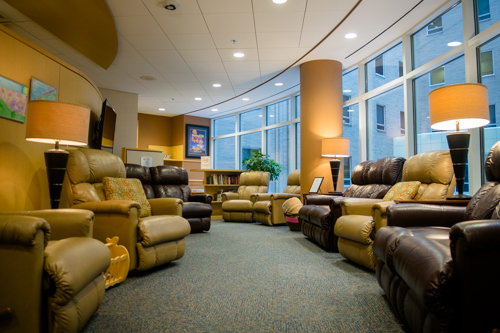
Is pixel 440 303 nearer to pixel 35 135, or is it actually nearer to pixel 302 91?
pixel 35 135

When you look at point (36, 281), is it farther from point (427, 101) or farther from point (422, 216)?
point (427, 101)

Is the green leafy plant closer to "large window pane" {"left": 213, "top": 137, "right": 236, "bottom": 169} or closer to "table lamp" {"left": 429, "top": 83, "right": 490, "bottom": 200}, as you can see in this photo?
→ "large window pane" {"left": 213, "top": 137, "right": 236, "bottom": 169}

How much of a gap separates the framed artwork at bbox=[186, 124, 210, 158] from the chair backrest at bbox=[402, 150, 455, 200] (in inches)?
336

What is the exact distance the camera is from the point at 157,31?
200 inches

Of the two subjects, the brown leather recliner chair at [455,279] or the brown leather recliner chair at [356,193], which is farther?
the brown leather recliner chair at [356,193]

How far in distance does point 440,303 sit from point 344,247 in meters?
2.03

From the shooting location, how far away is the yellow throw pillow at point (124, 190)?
3192mm

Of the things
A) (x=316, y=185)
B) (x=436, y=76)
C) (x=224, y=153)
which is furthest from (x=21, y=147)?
(x=224, y=153)

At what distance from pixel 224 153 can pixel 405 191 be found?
8607mm

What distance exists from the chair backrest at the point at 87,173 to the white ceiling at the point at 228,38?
2233mm

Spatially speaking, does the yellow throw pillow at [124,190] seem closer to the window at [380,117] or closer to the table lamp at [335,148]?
the table lamp at [335,148]

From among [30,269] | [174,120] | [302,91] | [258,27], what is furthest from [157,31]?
[174,120]

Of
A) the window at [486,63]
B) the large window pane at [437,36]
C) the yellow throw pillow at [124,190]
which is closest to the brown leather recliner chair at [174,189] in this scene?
the yellow throw pillow at [124,190]

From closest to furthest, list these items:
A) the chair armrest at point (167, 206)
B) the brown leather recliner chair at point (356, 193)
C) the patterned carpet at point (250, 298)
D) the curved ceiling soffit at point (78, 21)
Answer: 1. the patterned carpet at point (250, 298)
2. the chair armrest at point (167, 206)
3. the brown leather recliner chair at point (356, 193)
4. the curved ceiling soffit at point (78, 21)
